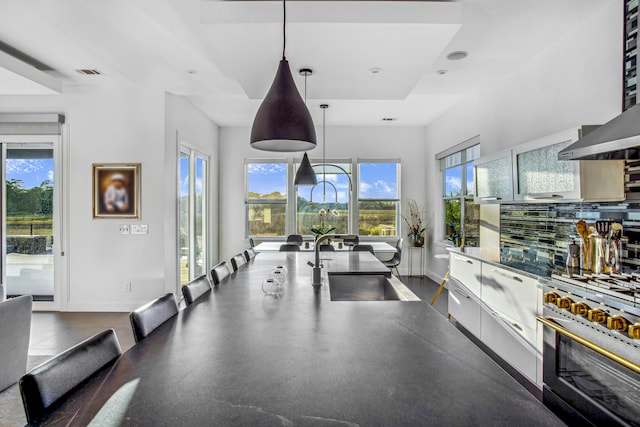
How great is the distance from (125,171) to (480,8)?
429 centimetres

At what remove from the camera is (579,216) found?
287 cm

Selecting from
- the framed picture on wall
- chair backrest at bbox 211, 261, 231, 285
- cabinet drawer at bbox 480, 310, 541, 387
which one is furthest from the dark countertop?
the framed picture on wall

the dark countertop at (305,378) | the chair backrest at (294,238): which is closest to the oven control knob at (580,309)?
the dark countertop at (305,378)

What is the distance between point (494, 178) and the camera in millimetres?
3600

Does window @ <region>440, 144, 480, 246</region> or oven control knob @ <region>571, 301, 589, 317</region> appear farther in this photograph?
window @ <region>440, 144, 480, 246</region>

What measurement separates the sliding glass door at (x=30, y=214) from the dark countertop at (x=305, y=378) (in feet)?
14.6

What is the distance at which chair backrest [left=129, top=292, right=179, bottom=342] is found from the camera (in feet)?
4.83

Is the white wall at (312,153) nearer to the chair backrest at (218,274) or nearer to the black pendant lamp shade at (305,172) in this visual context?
the black pendant lamp shade at (305,172)

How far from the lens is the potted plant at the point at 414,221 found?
7136mm

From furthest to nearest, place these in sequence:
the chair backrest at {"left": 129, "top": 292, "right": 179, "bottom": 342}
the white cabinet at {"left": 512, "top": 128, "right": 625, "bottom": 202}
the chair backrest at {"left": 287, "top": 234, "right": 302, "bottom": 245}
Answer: the chair backrest at {"left": 287, "top": 234, "right": 302, "bottom": 245} → the white cabinet at {"left": 512, "top": 128, "right": 625, "bottom": 202} → the chair backrest at {"left": 129, "top": 292, "right": 179, "bottom": 342}

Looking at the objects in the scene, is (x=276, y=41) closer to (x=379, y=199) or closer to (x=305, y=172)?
(x=305, y=172)

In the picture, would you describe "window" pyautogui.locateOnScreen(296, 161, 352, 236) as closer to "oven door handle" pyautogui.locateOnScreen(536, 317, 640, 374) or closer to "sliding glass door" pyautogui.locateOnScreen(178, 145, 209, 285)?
"sliding glass door" pyautogui.locateOnScreen(178, 145, 209, 285)

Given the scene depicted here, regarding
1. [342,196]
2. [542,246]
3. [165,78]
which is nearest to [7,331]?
[165,78]

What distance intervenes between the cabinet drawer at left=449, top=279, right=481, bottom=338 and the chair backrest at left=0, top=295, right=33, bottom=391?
12.1ft
